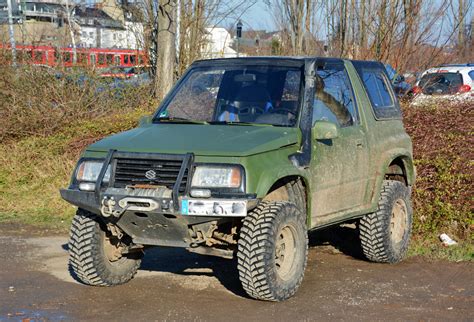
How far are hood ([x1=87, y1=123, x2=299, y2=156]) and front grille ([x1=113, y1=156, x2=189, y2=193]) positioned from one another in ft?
0.27

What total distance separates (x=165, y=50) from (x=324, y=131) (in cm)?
888

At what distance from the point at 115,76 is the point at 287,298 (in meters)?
10.0

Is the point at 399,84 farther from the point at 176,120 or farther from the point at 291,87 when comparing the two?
the point at 176,120

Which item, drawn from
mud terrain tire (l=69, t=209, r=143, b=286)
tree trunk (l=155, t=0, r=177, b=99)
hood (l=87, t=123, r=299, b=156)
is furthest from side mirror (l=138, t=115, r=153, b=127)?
tree trunk (l=155, t=0, r=177, b=99)

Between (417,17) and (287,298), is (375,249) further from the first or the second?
(417,17)

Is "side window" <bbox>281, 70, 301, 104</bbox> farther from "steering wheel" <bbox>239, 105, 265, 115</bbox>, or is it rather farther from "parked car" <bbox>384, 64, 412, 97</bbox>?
"parked car" <bbox>384, 64, 412, 97</bbox>

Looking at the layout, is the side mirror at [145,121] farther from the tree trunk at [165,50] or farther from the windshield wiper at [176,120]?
the tree trunk at [165,50]

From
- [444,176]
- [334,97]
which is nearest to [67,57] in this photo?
[444,176]

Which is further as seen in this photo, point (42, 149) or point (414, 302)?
point (42, 149)

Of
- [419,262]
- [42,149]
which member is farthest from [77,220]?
[42,149]

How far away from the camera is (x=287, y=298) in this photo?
6.45 metres

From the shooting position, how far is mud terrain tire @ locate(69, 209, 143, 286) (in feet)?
21.8

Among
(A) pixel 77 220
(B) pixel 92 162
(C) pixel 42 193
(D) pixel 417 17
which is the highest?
(D) pixel 417 17

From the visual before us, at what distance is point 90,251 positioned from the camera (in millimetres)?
6621
